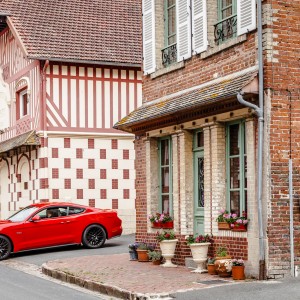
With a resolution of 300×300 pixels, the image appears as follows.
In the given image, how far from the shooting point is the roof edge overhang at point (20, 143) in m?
26.7

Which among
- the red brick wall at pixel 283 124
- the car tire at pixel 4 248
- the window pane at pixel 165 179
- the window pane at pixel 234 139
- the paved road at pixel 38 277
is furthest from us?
the car tire at pixel 4 248

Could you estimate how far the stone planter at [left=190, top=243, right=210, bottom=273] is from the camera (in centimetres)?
1495

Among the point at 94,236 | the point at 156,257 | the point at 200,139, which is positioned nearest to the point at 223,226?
the point at 200,139

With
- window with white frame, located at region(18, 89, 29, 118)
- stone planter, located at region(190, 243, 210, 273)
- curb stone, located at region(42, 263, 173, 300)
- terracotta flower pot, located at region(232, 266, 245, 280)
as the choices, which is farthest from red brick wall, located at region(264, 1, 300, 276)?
window with white frame, located at region(18, 89, 29, 118)

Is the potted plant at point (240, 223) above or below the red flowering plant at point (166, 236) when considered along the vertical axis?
above

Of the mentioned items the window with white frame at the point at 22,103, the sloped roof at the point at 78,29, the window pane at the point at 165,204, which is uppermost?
the sloped roof at the point at 78,29

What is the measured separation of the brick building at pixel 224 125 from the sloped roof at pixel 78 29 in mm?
9248

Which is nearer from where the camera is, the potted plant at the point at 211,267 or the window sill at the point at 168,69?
the potted plant at the point at 211,267

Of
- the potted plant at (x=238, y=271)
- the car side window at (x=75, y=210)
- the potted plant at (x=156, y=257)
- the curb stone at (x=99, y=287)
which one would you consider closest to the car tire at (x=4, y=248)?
the car side window at (x=75, y=210)

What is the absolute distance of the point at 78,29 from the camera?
1128 inches

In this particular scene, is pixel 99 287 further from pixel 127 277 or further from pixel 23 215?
pixel 23 215

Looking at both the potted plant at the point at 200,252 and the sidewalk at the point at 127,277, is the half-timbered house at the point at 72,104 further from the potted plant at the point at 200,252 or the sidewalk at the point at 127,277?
the potted plant at the point at 200,252

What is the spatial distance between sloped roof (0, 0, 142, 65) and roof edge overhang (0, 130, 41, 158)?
108 inches

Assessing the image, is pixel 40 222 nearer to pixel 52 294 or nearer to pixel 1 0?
pixel 52 294
